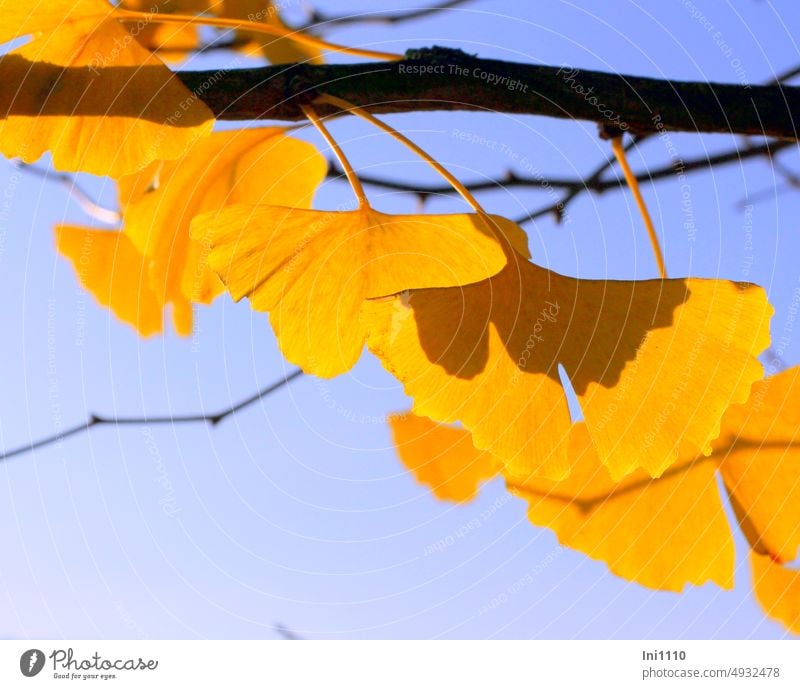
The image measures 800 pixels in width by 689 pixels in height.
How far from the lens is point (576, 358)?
22 centimetres

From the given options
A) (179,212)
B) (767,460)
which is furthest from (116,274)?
(767,460)

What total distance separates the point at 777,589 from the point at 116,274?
27 centimetres

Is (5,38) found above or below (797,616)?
above

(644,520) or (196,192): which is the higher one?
(196,192)

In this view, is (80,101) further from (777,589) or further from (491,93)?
(777,589)

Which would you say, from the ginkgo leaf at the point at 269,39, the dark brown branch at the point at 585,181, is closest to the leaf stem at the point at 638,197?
the dark brown branch at the point at 585,181

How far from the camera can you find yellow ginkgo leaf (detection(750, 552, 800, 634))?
0.93ft

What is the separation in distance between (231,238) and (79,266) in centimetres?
9

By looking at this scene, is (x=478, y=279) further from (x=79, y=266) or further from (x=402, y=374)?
(x=79, y=266)

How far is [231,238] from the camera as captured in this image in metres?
0.22

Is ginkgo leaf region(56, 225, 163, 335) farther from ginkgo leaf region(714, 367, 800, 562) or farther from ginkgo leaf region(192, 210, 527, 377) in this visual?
ginkgo leaf region(714, 367, 800, 562)
